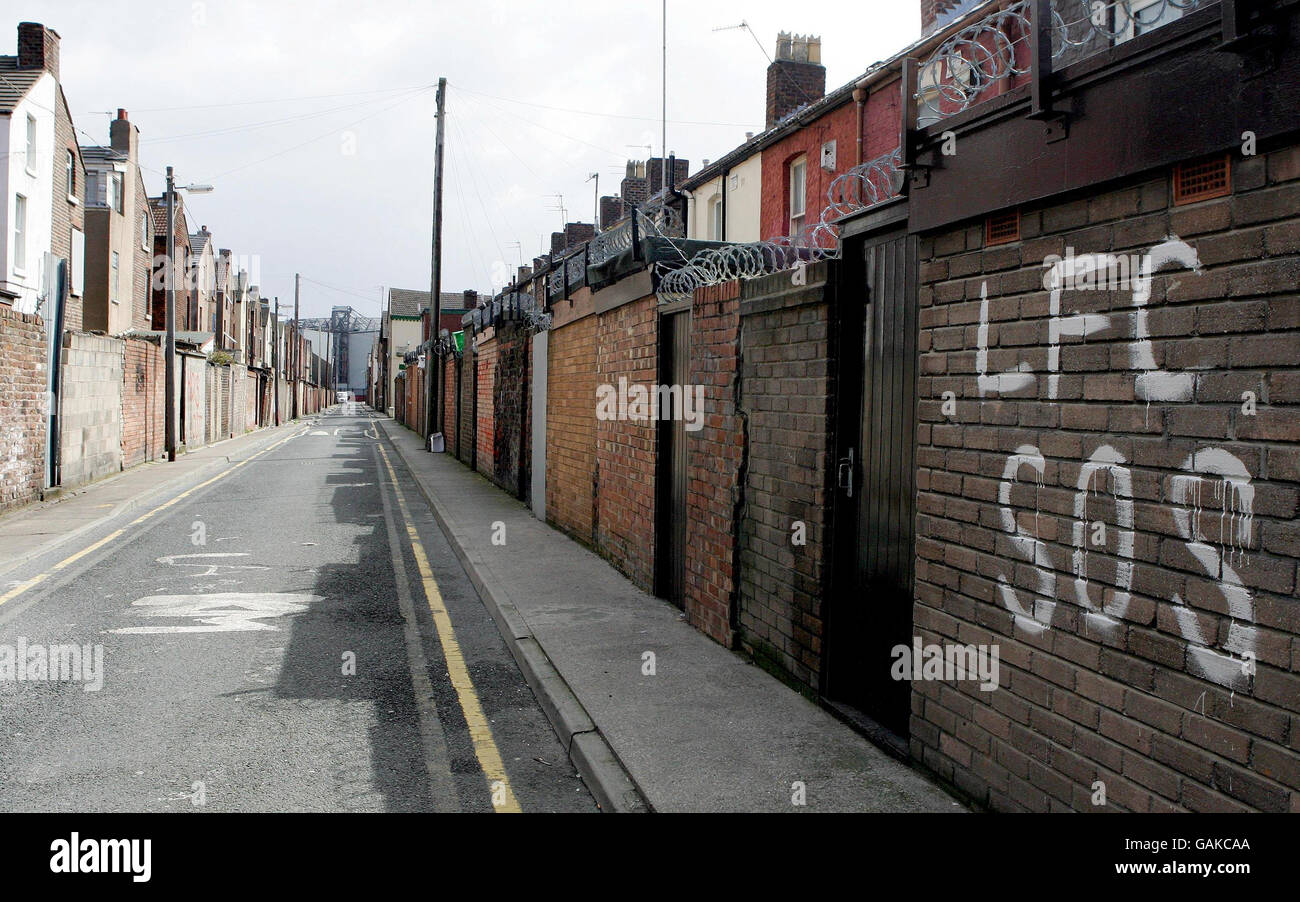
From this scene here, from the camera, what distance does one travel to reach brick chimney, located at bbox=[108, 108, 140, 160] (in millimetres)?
36906

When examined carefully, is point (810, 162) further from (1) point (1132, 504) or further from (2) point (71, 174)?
(2) point (71, 174)

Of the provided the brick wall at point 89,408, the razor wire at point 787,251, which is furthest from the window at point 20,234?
the razor wire at point 787,251

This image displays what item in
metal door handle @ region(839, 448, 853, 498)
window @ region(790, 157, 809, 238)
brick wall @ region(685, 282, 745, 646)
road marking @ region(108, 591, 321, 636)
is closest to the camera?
metal door handle @ region(839, 448, 853, 498)

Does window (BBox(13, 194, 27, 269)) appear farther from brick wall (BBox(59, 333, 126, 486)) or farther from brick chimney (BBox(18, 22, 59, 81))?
brick wall (BBox(59, 333, 126, 486))

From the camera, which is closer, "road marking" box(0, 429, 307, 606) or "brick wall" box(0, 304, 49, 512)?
"road marking" box(0, 429, 307, 606)

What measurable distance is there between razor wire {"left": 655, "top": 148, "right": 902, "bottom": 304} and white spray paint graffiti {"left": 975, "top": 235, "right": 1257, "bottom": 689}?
51.9 inches

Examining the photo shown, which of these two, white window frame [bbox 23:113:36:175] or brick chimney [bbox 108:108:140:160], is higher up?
brick chimney [bbox 108:108:140:160]

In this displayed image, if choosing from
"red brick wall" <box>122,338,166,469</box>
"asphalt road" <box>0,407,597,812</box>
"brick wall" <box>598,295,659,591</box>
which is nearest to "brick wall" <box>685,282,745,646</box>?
"brick wall" <box>598,295,659,591</box>

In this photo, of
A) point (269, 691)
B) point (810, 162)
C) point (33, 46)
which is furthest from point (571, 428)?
point (33, 46)

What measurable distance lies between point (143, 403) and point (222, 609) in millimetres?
18675

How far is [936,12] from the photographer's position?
16.4m

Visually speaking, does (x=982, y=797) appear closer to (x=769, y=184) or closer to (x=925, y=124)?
(x=925, y=124)

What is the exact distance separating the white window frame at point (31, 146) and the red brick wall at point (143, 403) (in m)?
5.71
